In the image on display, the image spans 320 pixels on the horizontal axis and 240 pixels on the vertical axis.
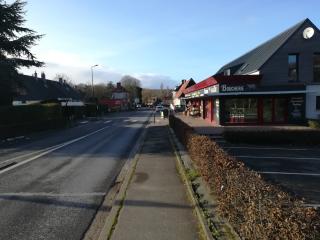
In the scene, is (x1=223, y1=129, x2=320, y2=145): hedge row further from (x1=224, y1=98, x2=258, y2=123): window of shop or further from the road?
(x1=224, y1=98, x2=258, y2=123): window of shop

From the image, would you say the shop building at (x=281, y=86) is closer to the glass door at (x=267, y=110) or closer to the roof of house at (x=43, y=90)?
the glass door at (x=267, y=110)

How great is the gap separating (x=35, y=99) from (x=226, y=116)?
139ft

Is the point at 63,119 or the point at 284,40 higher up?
the point at 284,40

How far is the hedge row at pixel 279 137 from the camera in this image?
77.9 ft

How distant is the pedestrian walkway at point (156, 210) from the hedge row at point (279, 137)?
34.6 feet

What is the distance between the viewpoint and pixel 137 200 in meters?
10.2

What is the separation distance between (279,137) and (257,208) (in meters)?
18.9

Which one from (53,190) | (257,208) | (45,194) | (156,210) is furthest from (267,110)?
(257,208)

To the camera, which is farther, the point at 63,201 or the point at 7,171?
the point at 7,171

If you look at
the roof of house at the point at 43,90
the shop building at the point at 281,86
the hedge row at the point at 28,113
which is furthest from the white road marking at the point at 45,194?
the roof of house at the point at 43,90

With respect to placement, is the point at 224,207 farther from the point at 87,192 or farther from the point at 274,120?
the point at 274,120

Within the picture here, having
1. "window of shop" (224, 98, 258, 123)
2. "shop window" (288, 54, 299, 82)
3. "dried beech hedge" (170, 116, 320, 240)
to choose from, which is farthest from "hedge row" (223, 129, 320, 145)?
"dried beech hedge" (170, 116, 320, 240)

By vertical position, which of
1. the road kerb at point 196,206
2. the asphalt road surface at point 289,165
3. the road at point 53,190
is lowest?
the asphalt road surface at point 289,165

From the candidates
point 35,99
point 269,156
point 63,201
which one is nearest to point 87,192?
point 63,201
